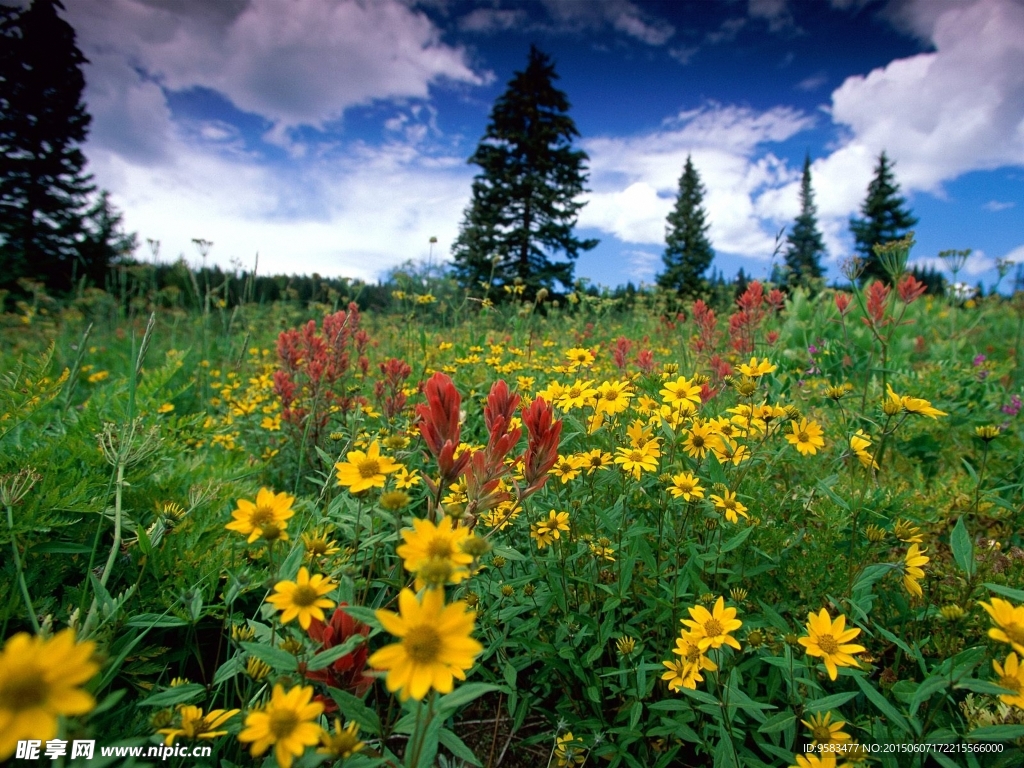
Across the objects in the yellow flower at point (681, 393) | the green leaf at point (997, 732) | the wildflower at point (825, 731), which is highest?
the yellow flower at point (681, 393)

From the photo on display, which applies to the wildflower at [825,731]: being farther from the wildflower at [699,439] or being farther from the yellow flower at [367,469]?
the yellow flower at [367,469]

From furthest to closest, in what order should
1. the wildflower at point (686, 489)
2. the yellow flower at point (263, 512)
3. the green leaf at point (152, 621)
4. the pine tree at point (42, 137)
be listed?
the pine tree at point (42, 137) < the wildflower at point (686, 489) < the green leaf at point (152, 621) < the yellow flower at point (263, 512)

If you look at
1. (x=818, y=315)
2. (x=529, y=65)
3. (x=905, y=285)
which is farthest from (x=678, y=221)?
(x=905, y=285)

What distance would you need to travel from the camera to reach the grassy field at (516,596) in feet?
2.58

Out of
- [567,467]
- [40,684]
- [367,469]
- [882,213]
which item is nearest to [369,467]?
[367,469]

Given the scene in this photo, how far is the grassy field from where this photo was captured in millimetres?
786

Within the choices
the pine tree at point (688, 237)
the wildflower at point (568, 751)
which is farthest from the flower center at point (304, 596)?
the pine tree at point (688, 237)

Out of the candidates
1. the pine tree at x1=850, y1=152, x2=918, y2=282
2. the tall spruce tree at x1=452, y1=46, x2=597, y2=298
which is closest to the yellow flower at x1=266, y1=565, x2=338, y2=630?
the tall spruce tree at x1=452, y1=46, x2=597, y2=298

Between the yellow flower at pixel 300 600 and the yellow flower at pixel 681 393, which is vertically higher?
the yellow flower at pixel 681 393

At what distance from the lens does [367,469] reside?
3.34 ft

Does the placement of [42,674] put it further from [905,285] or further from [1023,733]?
[905,285]

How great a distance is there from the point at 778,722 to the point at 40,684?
127 centimetres

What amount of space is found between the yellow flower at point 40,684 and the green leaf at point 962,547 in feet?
5.25

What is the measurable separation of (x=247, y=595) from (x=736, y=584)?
5.15ft
